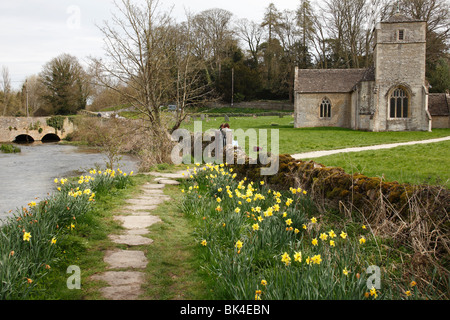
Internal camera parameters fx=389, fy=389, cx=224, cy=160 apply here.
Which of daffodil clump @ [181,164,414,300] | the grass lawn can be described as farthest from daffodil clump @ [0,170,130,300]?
the grass lawn

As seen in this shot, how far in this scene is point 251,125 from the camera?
34.5m

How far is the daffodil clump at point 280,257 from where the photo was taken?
329 cm

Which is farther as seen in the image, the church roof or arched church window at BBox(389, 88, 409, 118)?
the church roof

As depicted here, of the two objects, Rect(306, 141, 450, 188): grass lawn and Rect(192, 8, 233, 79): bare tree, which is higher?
Rect(192, 8, 233, 79): bare tree

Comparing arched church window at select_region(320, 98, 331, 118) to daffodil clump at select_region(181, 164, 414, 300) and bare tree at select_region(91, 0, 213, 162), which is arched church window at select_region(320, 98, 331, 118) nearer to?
bare tree at select_region(91, 0, 213, 162)

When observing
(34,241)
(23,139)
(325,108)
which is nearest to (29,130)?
(23,139)

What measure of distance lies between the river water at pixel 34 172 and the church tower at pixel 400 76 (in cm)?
1834

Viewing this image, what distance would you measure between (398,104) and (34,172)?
24.0 m

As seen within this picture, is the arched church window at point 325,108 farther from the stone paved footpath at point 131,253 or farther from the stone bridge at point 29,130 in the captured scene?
the stone paved footpath at point 131,253

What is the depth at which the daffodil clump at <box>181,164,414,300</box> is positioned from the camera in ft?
10.8

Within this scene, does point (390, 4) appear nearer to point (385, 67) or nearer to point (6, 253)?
point (385, 67)

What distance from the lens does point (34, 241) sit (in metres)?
4.25

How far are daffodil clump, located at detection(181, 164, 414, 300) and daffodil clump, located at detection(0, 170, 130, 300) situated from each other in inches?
66.1

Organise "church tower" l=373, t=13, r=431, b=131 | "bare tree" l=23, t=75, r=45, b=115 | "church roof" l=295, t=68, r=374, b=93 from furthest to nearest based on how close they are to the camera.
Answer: "bare tree" l=23, t=75, r=45, b=115, "church roof" l=295, t=68, r=374, b=93, "church tower" l=373, t=13, r=431, b=131
